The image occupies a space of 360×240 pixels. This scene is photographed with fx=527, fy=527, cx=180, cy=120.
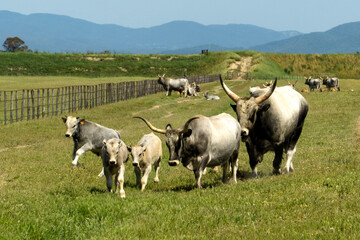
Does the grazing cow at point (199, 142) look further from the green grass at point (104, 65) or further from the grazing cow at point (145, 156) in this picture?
the green grass at point (104, 65)

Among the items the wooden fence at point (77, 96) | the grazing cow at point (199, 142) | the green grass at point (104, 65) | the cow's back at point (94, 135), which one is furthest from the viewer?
the green grass at point (104, 65)

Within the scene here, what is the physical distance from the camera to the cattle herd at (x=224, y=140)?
11.7 m

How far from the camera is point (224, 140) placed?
1245 cm

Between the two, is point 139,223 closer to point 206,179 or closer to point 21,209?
point 21,209

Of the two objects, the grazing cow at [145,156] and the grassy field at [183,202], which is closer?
the grassy field at [183,202]

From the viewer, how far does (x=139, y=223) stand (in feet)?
28.2

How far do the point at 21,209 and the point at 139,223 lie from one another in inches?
101

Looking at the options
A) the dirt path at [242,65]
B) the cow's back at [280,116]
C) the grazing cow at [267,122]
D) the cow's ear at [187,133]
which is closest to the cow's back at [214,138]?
the cow's ear at [187,133]

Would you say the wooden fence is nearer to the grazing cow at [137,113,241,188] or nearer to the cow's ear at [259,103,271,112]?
the grazing cow at [137,113,241,188]

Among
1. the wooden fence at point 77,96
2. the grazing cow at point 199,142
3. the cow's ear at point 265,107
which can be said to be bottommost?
the wooden fence at point 77,96

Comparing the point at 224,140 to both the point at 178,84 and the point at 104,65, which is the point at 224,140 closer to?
the point at 178,84

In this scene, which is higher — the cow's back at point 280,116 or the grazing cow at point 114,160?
the cow's back at point 280,116

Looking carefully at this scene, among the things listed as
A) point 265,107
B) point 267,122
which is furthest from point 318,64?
point 265,107

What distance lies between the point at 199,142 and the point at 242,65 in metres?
94.0
